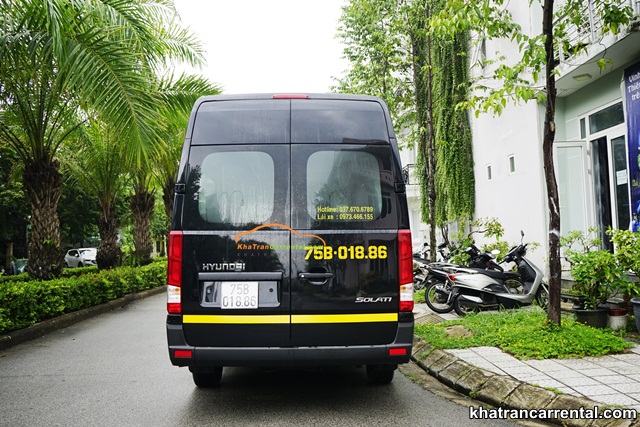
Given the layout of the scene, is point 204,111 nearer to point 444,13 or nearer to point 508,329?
point 444,13

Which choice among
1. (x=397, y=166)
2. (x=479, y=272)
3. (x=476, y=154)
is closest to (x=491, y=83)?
(x=476, y=154)

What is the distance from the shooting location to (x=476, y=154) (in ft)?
52.9

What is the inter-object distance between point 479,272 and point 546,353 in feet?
10.6

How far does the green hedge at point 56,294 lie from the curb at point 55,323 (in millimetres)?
115

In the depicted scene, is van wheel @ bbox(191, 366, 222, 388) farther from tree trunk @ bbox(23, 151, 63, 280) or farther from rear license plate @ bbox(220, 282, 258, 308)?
tree trunk @ bbox(23, 151, 63, 280)

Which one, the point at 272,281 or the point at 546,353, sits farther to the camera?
the point at 546,353

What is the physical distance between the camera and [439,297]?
962 cm

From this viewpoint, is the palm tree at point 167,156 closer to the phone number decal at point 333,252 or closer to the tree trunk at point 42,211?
the tree trunk at point 42,211

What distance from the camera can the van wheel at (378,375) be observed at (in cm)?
555

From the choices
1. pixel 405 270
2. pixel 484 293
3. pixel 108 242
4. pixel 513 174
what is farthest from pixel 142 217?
pixel 405 270

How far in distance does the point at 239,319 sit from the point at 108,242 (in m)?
14.4

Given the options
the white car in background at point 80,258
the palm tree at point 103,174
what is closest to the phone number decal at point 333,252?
the palm tree at point 103,174

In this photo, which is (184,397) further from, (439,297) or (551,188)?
(439,297)

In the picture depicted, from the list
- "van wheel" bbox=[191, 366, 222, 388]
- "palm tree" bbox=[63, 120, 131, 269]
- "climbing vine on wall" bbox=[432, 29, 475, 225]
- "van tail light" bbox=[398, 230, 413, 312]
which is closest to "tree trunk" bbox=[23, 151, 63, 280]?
"palm tree" bbox=[63, 120, 131, 269]
